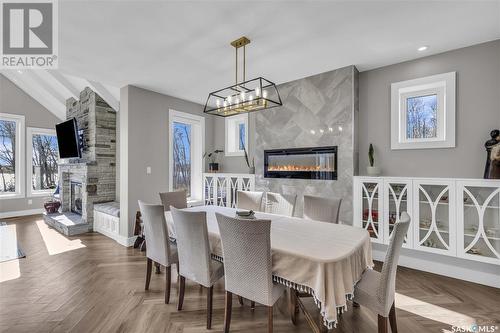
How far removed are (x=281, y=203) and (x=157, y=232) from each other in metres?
1.57

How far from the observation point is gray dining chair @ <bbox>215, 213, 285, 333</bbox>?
159 cm

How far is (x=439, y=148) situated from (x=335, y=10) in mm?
2192

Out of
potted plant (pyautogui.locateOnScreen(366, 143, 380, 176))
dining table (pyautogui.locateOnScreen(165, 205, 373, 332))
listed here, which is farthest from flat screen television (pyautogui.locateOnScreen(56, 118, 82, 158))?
potted plant (pyautogui.locateOnScreen(366, 143, 380, 176))

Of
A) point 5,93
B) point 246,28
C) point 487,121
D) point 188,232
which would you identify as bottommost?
point 188,232

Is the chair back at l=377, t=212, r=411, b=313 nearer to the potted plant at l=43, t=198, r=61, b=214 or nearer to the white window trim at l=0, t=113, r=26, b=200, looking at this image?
the potted plant at l=43, t=198, r=61, b=214

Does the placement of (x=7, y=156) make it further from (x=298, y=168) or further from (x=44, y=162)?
(x=298, y=168)

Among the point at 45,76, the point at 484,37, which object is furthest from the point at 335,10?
the point at 45,76

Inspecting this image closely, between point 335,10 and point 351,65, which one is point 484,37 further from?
point 335,10

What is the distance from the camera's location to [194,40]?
2.58 metres

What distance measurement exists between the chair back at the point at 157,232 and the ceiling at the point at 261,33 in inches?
71.4

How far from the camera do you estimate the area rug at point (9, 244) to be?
10.9ft

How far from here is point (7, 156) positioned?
5660 mm

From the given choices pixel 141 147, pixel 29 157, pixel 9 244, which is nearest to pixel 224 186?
pixel 141 147

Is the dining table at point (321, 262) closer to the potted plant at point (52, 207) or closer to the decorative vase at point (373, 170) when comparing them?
the decorative vase at point (373, 170)
